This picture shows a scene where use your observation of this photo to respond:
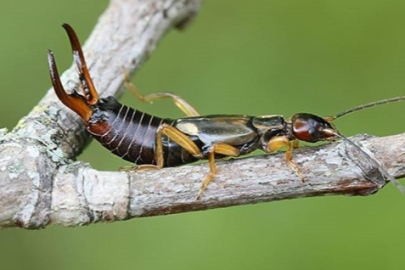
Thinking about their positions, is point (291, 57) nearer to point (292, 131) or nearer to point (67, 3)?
point (67, 3)

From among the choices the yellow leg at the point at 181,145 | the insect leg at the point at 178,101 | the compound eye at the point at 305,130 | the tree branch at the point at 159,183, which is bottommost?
the tree branch at the point at 159,183

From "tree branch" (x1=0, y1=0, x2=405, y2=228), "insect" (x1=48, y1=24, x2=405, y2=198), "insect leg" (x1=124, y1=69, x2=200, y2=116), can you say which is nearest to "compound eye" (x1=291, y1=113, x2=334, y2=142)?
"insect" (x1=48, y1=24, x2=405, y2=198)

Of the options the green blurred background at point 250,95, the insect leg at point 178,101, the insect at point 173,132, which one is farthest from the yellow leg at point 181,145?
the green blurred background at point 250,95

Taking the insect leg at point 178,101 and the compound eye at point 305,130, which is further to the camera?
the insect leg at point 178,101

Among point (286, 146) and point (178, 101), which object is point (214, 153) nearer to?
point (286, 146)

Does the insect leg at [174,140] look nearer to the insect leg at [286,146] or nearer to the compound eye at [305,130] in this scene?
the insect leg at [286,146]

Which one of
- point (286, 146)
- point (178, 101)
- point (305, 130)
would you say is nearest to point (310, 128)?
point (305, 130)

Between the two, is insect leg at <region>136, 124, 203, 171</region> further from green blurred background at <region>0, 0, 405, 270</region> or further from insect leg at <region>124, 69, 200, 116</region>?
green blurred background at <region>0, 0, 405, 270</region>

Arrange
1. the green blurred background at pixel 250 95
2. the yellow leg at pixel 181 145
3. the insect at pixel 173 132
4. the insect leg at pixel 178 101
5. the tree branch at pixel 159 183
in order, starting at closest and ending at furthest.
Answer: the tree branch at pixel 159 183 < the yellow leg at pixel 181 145 < the insect at pixel 173 132 < the insect leg at pixel 178 101 < the green blurred background at pixel 250 95
